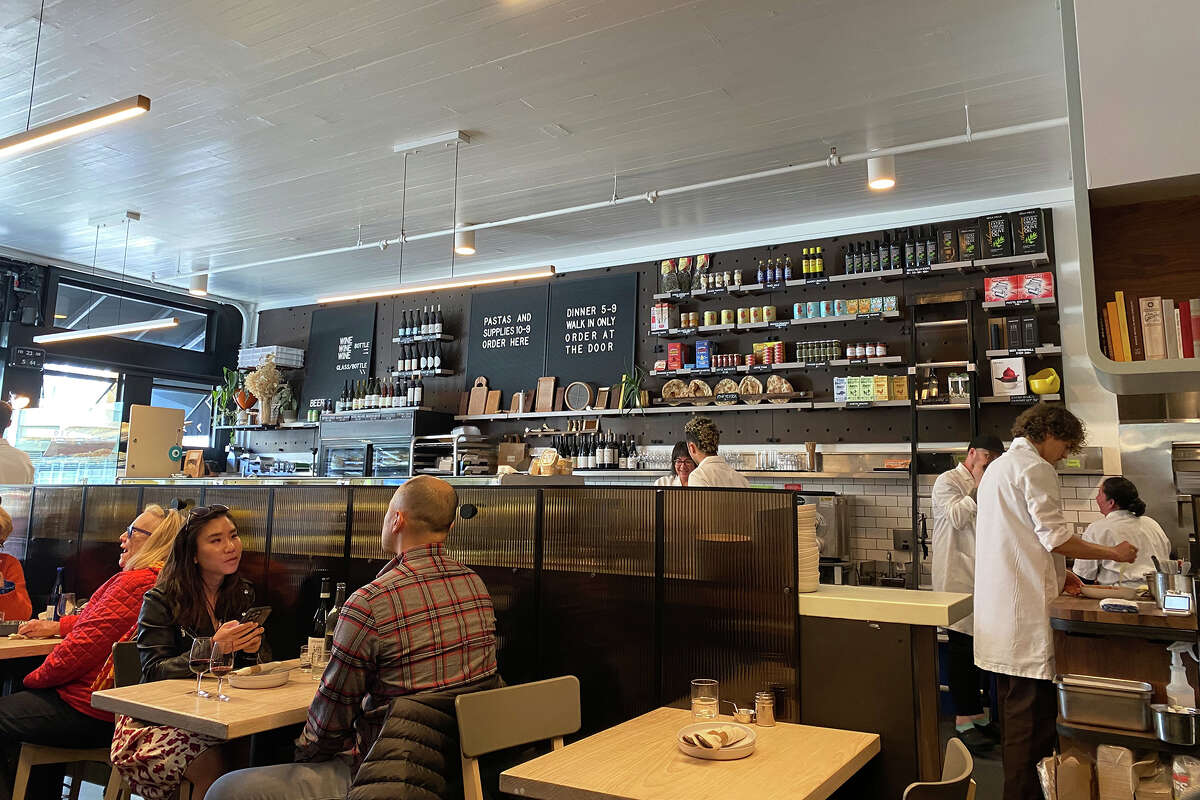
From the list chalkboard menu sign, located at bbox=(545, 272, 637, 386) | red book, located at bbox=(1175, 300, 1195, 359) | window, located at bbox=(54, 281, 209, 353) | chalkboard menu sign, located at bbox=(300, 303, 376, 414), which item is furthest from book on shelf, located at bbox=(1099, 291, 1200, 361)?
window, located at bbox=(54, 281, 209, 353)

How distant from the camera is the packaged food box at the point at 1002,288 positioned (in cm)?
664

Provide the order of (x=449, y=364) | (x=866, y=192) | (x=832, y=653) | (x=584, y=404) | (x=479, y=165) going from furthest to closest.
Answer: (x=449, y=364) → (x=584, y=404) → (x=866, y=192) → (x=479, y=165) → (x=832, y=653)

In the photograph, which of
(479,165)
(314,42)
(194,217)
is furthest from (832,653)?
(194,217)

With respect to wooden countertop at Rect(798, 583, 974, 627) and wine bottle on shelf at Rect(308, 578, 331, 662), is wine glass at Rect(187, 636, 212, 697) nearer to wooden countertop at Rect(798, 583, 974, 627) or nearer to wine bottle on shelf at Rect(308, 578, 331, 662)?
wine bottle on shelf at Rect(308, 578, 331, 662)

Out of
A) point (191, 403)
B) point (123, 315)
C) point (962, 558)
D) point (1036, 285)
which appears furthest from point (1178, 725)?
point (191, 403)

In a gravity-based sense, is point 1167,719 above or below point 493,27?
below

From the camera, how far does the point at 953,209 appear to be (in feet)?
23.3

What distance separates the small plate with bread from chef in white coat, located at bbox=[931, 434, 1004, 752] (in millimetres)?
3613

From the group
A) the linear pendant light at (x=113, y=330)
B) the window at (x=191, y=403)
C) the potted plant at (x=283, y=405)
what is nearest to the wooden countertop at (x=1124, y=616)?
the linear pendant light at (x=113, y=330)

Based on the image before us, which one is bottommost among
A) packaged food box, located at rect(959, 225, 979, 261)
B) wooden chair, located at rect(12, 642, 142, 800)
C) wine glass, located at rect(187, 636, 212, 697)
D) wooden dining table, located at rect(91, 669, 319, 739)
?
wooden chair, located at rect(12, 642, 142, 800)

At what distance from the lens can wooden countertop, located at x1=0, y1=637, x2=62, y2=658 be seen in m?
3.85

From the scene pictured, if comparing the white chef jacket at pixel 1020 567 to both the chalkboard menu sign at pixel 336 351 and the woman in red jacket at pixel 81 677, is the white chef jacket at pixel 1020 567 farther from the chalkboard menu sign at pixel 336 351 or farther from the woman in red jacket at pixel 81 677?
the chalkboard menu sign at pixel 336 351

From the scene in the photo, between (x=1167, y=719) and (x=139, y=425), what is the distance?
6923mm

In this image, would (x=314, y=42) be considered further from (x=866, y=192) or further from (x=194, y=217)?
(x=866, y=192)
